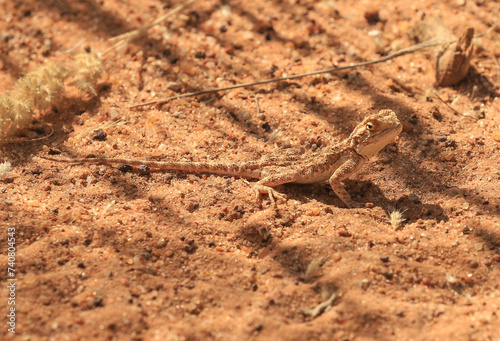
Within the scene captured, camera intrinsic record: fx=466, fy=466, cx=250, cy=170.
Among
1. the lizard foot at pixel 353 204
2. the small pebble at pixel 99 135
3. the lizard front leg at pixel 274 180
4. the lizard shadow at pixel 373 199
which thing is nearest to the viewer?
the lizard shadow at pixel 373 199

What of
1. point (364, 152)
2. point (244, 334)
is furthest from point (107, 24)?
point (244, 334)

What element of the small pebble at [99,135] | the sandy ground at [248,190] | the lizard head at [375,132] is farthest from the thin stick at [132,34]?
the lizard head at [375,132]

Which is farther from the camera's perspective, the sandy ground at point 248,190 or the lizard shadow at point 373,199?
the lizard shadow at point 373,199

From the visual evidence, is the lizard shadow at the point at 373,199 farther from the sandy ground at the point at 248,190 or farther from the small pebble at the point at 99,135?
the small pebble at the point at 99,135

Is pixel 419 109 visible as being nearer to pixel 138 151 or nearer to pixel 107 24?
pixel 138 151

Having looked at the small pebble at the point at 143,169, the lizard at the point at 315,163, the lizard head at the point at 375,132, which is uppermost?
the lizard head at the point at 375,132

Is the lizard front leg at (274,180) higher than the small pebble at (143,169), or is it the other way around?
the lizard front leg at (274,180)

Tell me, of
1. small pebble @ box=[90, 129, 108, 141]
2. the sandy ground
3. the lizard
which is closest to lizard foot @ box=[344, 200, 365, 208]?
the lizard
